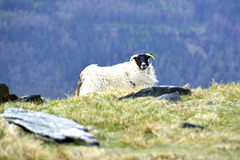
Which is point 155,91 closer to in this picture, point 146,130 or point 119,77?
point 146,130

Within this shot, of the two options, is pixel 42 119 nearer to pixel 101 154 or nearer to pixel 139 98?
pixel 101 154

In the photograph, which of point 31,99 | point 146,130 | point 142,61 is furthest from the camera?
point 142,61

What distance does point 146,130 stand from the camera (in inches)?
285

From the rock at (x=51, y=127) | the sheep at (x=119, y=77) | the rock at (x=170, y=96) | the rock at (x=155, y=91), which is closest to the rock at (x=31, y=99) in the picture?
the rock at (x=51, y=127)

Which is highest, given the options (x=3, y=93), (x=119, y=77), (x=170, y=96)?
(x=3, y=93)

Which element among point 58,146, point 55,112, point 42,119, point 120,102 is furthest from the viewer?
point 120,102

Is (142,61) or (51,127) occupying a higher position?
(142,61)

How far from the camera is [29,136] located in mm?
6473

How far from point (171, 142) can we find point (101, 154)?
1.56 m

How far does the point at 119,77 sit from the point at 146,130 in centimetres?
820

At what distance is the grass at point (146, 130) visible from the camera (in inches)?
222

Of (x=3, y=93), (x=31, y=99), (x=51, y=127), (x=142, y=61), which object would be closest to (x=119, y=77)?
(x=142, y=61)

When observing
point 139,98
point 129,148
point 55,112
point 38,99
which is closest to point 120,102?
point 139,98

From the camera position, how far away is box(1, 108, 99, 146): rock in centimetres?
636
